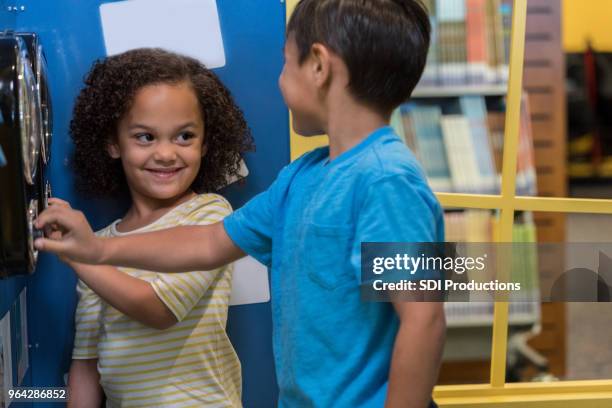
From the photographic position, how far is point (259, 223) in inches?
52.1

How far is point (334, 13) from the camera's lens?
1214mm

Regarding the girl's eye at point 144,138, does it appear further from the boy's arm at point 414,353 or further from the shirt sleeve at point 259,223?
the boy's arm at point 414,353

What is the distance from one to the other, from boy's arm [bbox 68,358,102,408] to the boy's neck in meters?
0.69

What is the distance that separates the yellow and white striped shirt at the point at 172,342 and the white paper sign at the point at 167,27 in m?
0.29

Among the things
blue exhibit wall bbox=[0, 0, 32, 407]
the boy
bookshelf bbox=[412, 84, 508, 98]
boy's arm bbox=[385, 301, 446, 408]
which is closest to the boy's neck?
the boy

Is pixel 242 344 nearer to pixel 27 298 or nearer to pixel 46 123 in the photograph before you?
pixel 27 298

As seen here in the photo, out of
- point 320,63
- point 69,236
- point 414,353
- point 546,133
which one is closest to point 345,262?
point 414,353

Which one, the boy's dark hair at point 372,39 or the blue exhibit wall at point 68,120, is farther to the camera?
the blue exhibit wall at point 68,120

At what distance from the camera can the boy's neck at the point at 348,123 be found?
1238 mm

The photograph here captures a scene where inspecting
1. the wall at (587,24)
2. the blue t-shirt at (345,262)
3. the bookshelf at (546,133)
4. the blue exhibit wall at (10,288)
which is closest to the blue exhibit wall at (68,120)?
the blue exhibit wall at (10,288)

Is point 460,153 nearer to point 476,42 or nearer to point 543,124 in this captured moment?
point 476,42

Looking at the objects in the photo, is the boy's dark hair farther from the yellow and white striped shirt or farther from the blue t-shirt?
the yellow and white striped shirt

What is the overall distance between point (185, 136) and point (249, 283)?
0.34 meters

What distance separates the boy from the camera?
44.7 inches
